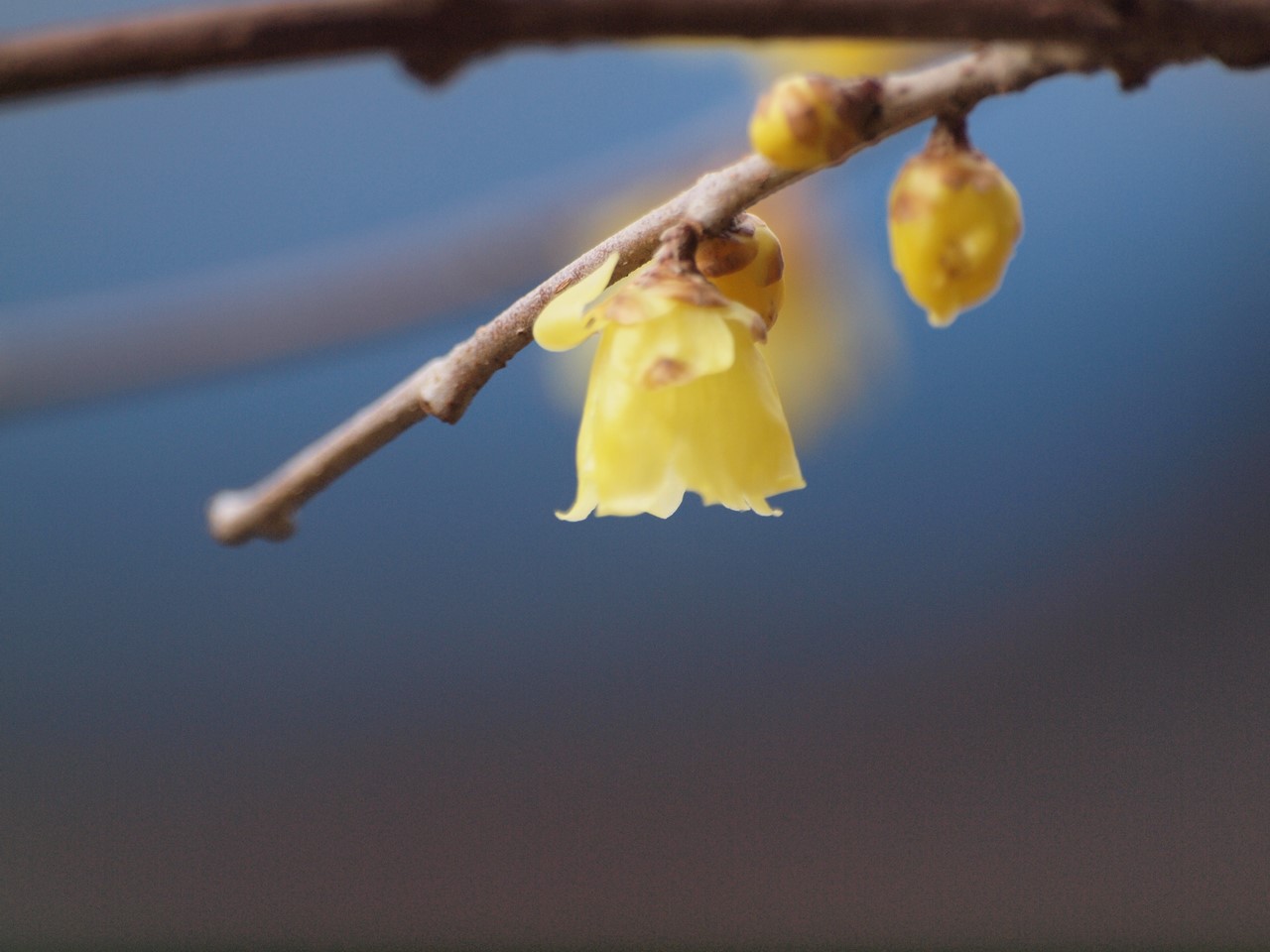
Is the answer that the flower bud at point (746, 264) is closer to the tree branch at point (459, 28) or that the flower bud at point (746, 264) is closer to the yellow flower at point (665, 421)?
the yellow flower at point (665, 421)

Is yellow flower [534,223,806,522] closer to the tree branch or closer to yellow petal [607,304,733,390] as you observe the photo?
yellow petal [607,304,733,390]

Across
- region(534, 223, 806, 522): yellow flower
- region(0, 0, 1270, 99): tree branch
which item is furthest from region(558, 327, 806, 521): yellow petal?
region(0, 0, 1270, 99): tree branch

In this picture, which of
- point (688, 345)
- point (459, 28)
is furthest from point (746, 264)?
point (459, 28)

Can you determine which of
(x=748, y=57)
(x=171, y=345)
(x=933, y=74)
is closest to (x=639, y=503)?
(x=933, y=74)

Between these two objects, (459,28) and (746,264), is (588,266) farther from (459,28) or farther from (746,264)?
(459,28)

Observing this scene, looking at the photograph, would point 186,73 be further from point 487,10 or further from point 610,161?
point 610,161

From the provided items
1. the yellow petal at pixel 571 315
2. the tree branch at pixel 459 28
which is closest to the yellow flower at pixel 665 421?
the yellow petal at pixel 571 315
